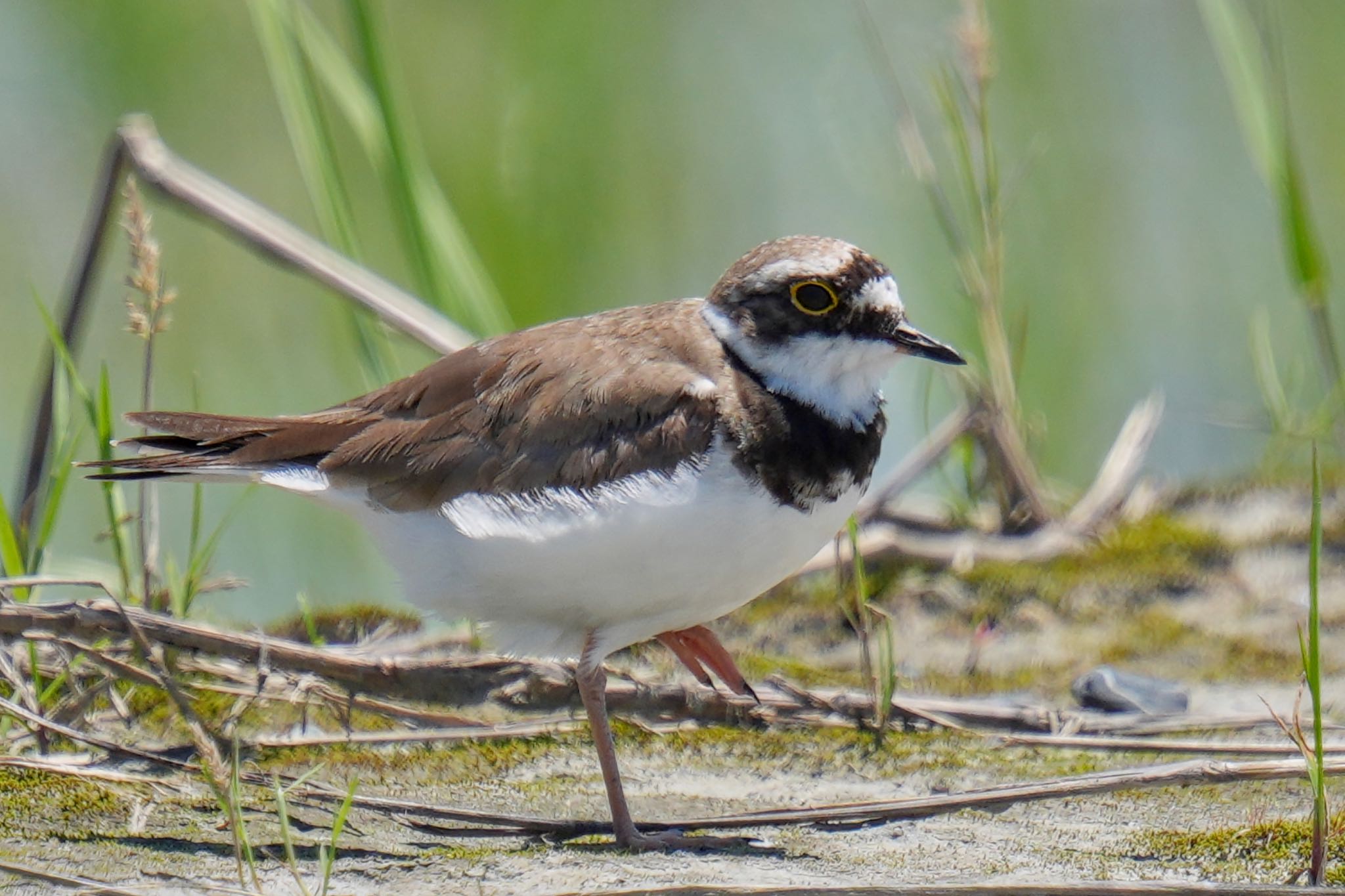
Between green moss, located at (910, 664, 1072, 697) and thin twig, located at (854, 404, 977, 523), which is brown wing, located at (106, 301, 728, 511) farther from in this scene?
thin twig, located at (854, 404, 977, 523)

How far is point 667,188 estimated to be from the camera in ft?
24.5

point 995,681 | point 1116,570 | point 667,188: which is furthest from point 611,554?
point 667,188

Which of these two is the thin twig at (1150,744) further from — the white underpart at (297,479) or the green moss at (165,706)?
the green moss at (165,706)

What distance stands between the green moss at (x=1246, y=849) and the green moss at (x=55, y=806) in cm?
198

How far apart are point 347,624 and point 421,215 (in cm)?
127

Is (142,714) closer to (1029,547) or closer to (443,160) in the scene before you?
(1029,547)

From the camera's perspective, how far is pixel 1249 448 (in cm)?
700

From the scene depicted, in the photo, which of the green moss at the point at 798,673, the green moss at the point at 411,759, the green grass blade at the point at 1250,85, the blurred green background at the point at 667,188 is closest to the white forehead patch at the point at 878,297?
the green moss at the point at 798,673

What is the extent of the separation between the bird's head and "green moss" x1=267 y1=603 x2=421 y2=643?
163 centimetres

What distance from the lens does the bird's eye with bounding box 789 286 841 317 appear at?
358cm

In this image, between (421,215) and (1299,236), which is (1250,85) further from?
(421,215)

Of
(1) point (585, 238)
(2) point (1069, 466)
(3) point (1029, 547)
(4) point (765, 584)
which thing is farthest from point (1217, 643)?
(1) point (585, 238)

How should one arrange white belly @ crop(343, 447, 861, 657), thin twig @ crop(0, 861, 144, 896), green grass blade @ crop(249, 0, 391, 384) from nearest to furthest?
thin twig @ crop(0, 861, 144, 896)
white belly @ crop(343, 447, 861, 657)
green grass blade @ crop(249, 0, 391, 384)

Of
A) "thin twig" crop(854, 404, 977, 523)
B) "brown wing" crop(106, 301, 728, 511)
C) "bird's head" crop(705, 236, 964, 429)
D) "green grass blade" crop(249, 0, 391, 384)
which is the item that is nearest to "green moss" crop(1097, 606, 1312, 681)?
"thin twig" crop(854, 404, 977, 523)
